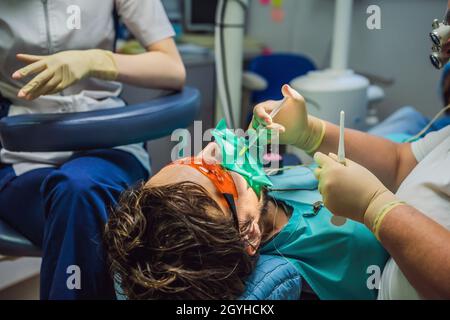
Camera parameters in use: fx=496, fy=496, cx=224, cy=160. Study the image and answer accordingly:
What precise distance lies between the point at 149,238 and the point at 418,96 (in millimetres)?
2064

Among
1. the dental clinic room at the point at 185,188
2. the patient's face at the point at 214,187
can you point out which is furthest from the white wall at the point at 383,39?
the patient's face at the point at 214,187

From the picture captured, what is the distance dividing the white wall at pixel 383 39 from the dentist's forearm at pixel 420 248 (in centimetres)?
157

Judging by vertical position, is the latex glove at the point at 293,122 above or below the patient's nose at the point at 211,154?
above

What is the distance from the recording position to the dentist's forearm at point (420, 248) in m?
0.76

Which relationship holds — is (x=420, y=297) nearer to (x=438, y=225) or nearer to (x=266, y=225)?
(x=438, y=225)

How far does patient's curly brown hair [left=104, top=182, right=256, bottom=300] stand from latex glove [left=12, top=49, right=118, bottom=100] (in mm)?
357

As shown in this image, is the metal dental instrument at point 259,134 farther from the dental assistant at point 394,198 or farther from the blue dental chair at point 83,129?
the blue dental chair at point 83,129

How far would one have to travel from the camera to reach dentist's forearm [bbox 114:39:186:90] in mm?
1256

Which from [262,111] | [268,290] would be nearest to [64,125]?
[262,111]

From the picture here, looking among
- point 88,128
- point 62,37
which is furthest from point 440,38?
point 62,37

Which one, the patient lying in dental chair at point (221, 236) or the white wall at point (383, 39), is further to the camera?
the white wall at point (383, 39)

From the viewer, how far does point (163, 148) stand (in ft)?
4.34

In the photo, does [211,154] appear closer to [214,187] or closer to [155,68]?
[214,187]

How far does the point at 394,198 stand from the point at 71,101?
2.79ft
